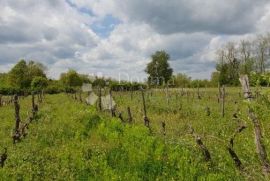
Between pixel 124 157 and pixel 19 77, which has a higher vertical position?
pixel 19 77

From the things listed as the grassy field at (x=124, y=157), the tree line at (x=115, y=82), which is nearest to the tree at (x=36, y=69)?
the tree line at (x=115, y=82)

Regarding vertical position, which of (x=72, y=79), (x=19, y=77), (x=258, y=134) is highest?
(x=19, y=77)

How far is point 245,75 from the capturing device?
7797 millimetres

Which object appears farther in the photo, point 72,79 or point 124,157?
point 72,79

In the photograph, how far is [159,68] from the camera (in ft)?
350

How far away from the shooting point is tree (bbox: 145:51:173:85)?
106 meters

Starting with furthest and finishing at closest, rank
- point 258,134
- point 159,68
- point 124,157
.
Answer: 1. point 159,68
2. point 124,157
3. point 258,134

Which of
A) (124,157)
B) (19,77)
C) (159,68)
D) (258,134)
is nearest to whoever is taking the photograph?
(258,134)

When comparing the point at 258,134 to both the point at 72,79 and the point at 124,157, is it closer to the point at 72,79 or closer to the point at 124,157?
the point at 124,157

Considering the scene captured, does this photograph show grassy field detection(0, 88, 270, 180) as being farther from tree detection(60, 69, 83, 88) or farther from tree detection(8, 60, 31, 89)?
tree detection(60, 69, 83, 88)

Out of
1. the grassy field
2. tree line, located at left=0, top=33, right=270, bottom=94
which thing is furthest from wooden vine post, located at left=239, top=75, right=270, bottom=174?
tree line, located at left=0, top=33, right=270, bottom=94

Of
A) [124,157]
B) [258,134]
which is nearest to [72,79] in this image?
[124,157]

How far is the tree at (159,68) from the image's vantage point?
10588cm

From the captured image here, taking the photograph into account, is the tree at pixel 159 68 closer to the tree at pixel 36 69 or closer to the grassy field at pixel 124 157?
the tree at pixel 36 69
